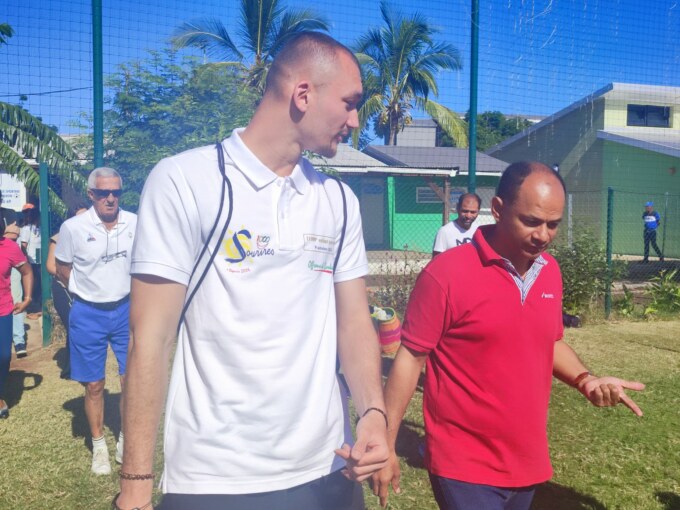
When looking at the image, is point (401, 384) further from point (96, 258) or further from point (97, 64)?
point (97, 64)

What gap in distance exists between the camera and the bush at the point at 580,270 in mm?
9938

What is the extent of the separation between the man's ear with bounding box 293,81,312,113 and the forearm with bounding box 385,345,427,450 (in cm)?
109

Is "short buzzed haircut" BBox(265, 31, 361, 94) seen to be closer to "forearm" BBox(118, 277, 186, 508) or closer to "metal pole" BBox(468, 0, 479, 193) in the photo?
"forearm" BBox(118, 277, 186, 508)

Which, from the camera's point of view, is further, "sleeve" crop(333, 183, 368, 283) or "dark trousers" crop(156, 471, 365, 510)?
"sleeve" crop(333, 183, 368, 283)

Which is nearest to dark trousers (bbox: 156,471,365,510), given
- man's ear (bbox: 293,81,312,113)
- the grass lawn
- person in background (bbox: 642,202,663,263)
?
man's ear (bbox: 293,81,312,113)

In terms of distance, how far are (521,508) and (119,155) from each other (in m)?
8.76

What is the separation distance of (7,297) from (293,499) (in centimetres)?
499

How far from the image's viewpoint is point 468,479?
7.66 feet

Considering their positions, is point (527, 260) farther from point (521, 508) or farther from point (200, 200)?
point (200, 200)

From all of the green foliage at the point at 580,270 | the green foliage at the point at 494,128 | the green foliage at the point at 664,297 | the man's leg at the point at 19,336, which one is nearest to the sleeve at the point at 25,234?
the man's leg at the point at 19,336

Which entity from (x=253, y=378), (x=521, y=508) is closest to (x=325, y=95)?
(x=253, y=378)

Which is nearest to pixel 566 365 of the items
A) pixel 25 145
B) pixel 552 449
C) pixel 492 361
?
pixel 492 361

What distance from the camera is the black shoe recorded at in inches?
314

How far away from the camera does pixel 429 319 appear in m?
2.42
